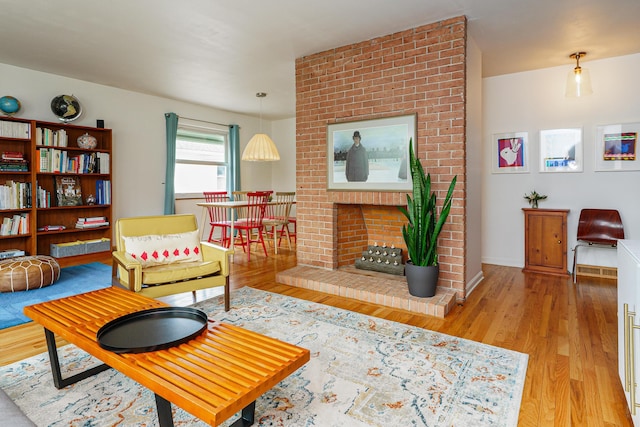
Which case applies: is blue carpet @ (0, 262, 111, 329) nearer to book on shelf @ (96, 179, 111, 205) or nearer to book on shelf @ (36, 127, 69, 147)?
book on shelf @ (96, 179, 111, 205)

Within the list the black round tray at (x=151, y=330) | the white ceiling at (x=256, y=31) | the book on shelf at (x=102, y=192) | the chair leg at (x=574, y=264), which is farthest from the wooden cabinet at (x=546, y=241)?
the book on shelf at (x=102, y=192)

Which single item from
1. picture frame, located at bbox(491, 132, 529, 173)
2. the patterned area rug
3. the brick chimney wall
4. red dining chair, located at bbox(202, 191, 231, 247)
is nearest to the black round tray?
the patterned area rug

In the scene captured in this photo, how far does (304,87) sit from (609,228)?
3491 millimetres

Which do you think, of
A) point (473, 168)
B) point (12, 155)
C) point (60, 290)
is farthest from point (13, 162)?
point (473, 168)

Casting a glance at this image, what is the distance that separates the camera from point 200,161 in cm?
624

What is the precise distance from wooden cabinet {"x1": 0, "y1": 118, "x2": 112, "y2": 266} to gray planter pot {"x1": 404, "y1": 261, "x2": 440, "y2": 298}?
4023 millimetres

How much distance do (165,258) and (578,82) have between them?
4374 millimetres

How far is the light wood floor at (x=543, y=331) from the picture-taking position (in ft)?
5.40

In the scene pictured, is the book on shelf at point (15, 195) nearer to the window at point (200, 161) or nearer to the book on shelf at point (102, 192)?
the book on shelf at point (102, 192)

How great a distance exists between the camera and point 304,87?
390cm

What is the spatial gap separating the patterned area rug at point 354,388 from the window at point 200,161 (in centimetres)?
417

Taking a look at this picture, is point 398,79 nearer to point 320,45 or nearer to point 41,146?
point 320,45

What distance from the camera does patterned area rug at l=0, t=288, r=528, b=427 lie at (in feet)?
5.07

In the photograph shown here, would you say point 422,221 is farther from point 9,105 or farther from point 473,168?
point 9,105
